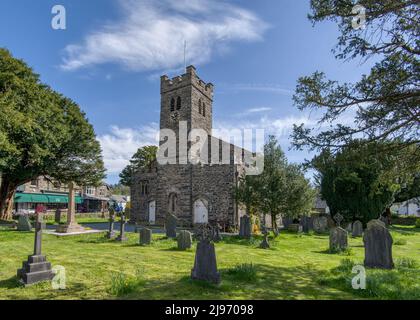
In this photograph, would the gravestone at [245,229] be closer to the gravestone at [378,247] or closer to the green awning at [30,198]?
the gravestone at [378,247]

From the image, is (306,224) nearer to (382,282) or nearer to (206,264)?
(382,282)

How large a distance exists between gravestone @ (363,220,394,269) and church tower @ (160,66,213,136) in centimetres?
1914

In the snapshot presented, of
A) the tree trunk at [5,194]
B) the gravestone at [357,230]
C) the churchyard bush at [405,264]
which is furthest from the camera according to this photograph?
the tree trunk at [5,194]

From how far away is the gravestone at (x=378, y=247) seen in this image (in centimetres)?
876

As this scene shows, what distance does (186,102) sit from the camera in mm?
26750

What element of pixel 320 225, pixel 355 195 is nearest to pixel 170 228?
pixel 320 225

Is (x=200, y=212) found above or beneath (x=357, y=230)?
above

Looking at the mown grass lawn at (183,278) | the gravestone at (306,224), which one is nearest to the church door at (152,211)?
the gravestone at (306,224)

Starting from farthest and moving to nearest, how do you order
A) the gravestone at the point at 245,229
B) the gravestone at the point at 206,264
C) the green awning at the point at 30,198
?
the green awning at the point at 30,198 → the gravestone at the point at 245,229 → the gravestone at the point at 206,264

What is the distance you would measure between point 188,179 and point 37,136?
12.0m

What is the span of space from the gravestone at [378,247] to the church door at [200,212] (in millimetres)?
15917

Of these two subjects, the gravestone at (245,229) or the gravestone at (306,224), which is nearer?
the gravestone at (245,229)

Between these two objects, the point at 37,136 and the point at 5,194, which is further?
the point at 5,194
